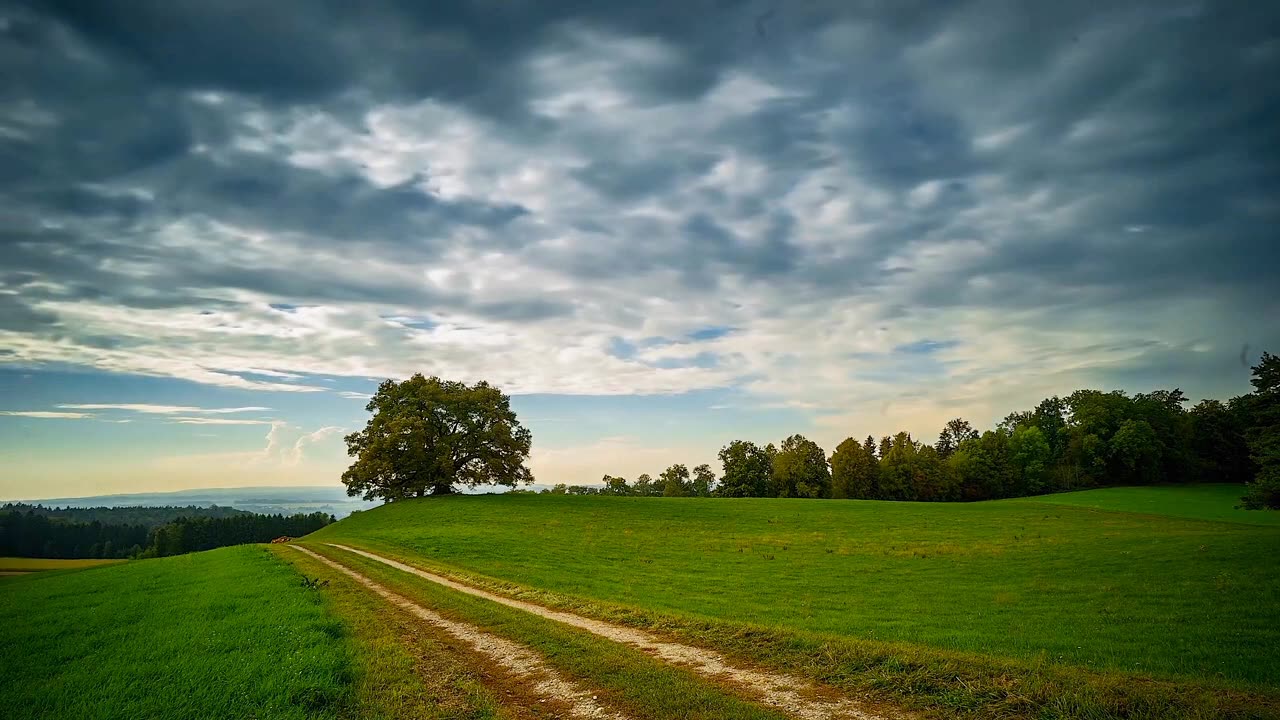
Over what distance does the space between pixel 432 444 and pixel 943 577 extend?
57.9m

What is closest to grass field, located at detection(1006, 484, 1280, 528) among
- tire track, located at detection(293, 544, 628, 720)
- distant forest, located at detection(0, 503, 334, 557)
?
tire track, located at detection(293, 544, 628, 720)

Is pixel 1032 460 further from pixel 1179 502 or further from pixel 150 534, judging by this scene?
pixel 150 534

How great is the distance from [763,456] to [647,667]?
9826cm

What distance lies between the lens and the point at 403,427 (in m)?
63.8

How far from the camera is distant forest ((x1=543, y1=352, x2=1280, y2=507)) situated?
8850 centimetres

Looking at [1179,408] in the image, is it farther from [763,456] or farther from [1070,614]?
[1070,614]

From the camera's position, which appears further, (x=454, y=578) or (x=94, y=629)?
(x=454, y=578)

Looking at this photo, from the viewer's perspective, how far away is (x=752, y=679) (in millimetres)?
9602

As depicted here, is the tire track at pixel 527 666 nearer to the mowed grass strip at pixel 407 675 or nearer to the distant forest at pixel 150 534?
the mowed grass strip at pixel 407 675

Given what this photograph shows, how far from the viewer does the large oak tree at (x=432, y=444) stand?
212 ft

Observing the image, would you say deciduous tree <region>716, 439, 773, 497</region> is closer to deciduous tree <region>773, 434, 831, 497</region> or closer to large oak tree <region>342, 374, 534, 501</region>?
deciduous tree <region>773, 434, 831, 497</region>

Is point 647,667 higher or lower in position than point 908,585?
higher

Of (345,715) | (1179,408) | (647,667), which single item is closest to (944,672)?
(647,667)

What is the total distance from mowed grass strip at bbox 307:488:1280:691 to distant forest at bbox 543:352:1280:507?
146 feet
